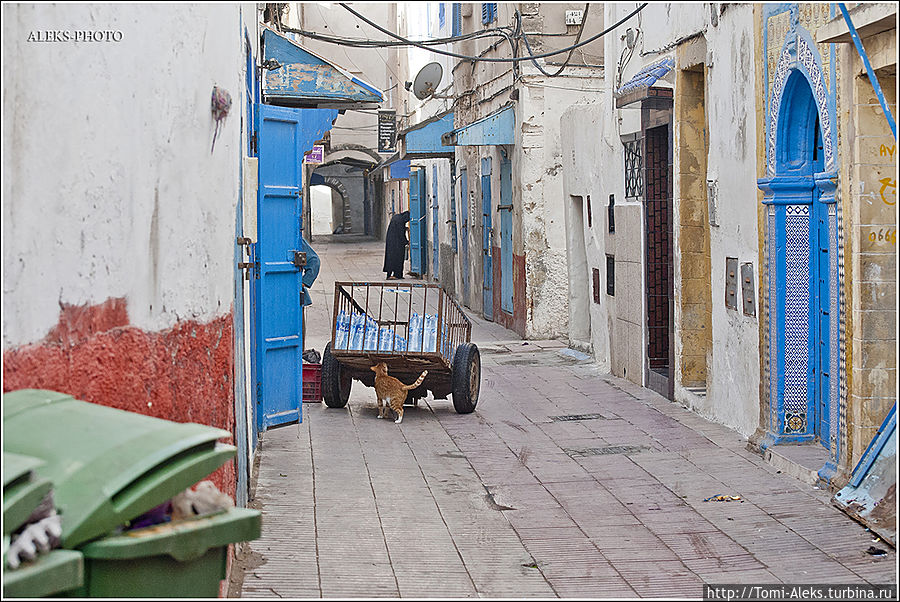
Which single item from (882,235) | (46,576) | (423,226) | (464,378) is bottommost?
(464,378)

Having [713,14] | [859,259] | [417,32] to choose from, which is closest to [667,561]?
[859,259]

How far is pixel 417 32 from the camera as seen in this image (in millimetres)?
26328

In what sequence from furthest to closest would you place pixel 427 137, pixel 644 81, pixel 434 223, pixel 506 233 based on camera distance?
pixel 434 223
pixel 427 137
pixel 506 233
pixel 644 81

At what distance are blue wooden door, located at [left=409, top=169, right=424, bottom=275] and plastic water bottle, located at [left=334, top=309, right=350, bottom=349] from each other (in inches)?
733

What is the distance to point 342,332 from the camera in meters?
9.96

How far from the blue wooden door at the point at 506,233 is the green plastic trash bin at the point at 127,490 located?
13.3 metres

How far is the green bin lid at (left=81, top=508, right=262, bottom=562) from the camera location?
3039mm

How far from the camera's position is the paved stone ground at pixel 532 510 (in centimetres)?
536

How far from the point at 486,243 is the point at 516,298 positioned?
2700 mm

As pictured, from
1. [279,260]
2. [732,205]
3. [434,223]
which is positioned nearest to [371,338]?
[279,260]

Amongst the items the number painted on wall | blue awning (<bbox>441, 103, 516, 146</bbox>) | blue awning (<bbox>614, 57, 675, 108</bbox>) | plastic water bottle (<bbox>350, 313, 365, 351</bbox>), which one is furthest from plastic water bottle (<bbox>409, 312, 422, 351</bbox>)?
blue awning (<bbox>441, 103, 516, 146</bbox>)

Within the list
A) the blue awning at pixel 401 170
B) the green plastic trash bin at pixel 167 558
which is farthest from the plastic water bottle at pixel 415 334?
the blue awning at pixel 401 170

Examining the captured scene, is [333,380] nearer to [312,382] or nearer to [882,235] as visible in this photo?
[312,382]

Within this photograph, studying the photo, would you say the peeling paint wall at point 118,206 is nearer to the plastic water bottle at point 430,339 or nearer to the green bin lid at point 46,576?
the green bin lid at point 46,576
